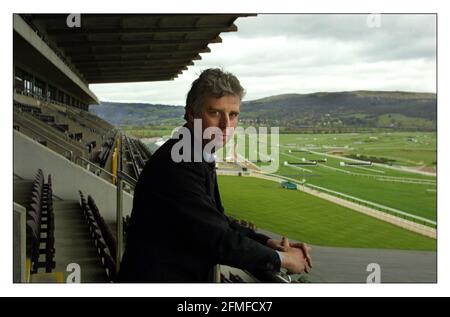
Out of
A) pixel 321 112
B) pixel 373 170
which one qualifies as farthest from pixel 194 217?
pixel 373 170

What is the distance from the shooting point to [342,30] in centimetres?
292

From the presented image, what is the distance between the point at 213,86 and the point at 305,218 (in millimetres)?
10237

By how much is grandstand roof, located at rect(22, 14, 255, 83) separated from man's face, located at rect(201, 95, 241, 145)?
300 cm

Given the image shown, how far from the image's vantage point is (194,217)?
0.93 m

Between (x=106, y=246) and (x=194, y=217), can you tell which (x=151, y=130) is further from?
(x=194, y=217)

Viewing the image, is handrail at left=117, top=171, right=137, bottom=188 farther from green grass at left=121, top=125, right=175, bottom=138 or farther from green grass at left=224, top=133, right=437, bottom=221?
green grass at left=121, top=125, right=175, bottom=138

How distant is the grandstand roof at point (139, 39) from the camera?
4.91 meters

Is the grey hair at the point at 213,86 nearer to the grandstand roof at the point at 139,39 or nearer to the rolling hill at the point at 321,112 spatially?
the rolling hill at the point at 321,112

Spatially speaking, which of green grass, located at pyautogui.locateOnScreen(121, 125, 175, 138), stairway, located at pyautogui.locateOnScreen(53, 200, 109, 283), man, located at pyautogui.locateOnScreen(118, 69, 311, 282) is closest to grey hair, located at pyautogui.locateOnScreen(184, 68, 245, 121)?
man, located at pyautogui.locateOnScreen(118, 69, 311, 282)

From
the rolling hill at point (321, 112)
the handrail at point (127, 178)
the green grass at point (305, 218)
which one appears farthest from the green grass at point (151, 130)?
the green grass at point (305, 218)

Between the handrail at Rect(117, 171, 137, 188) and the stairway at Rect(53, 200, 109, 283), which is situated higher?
the handrail at Rect(117, 171, 137, 188)

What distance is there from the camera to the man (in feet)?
3.07

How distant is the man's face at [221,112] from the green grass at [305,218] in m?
6.51
